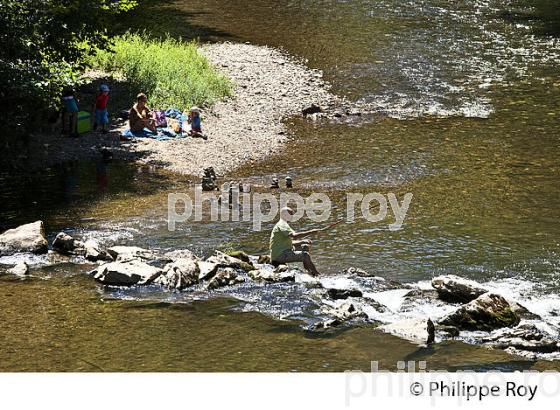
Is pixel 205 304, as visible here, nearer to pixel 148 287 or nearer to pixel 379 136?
pixel 148 287

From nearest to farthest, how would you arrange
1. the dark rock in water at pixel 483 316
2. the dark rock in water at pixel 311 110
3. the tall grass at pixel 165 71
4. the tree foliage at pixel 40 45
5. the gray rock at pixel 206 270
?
the dark rock in water at pixel 483 316 → the gray rock at pixel 206 270 → the tree foliage at pixel 40 45 → the tall grass at pixel 165 71 → the dark rock in water at pixel 311 110

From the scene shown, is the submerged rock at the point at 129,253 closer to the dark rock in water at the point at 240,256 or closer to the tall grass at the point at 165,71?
the dark rock in water at the point at 240,256

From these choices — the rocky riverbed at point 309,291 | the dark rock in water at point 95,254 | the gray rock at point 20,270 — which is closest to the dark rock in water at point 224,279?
the rocky riverbed at point 309,291

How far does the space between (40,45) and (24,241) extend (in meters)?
9.57

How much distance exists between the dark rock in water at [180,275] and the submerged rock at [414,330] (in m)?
4.67

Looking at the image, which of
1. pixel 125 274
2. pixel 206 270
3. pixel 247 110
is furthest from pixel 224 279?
pixel 247 110

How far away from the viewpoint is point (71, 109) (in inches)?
1302

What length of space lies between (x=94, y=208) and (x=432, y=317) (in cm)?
1178

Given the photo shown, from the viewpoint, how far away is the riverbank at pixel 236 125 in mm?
32094

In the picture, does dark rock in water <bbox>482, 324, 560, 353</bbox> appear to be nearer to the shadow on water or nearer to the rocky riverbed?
the rocky riverbed

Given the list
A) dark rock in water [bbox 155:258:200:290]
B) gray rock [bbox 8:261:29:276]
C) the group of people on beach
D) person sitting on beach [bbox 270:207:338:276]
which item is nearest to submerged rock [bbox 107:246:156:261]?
dark rock in water [bbox 155:258:200:290]

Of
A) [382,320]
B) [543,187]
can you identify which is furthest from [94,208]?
[543,187]

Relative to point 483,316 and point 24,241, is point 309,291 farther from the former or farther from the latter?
point 24,241

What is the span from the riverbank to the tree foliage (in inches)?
107
